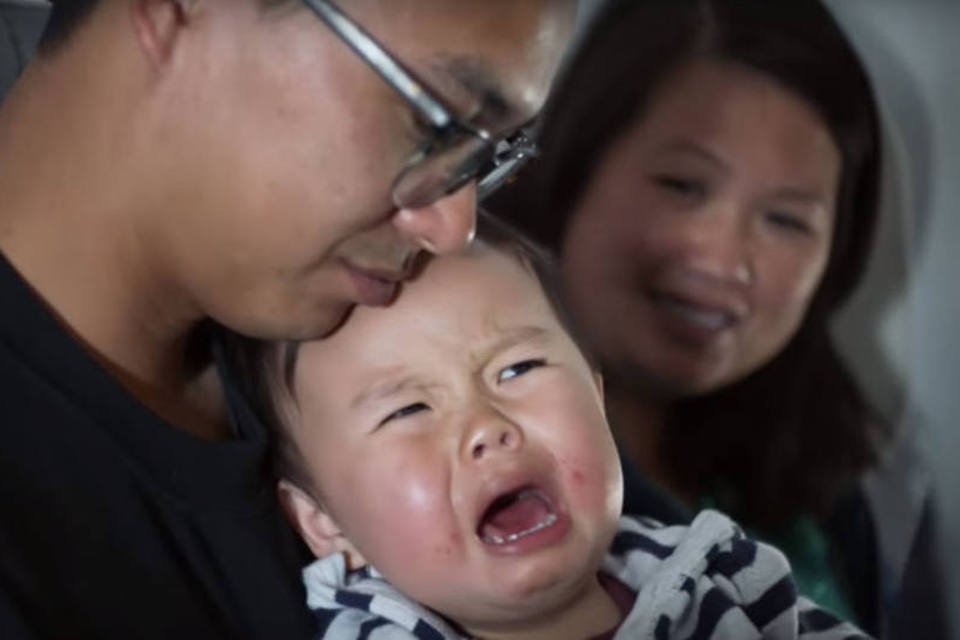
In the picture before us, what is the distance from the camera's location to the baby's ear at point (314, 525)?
111 cm

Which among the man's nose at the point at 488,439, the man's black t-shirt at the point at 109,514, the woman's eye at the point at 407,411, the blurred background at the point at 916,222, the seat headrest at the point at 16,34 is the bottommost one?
the blurred background at the point at 916,222

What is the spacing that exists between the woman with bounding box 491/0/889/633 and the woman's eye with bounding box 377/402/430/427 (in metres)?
0.45

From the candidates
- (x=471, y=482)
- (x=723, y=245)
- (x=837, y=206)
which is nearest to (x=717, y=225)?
(x=723, y=245)

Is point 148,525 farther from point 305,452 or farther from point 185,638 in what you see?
point 305,452

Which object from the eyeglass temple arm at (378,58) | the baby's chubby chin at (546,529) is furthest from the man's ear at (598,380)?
the eyeglass temple arm at (378,58)

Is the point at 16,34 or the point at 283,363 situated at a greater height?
the point at 16,34

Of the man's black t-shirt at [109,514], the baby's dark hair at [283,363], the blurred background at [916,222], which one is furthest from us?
the blurred background at [916,222]

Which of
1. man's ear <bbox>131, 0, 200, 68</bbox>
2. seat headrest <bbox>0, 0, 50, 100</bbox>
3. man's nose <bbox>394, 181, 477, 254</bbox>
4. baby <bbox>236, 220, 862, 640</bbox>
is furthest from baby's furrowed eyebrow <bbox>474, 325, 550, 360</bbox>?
seat headrest <bbox>0, 0, 50, 100</bbox>

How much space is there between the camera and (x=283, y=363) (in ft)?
3.64

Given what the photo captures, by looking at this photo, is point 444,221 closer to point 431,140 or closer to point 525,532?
point 431,140

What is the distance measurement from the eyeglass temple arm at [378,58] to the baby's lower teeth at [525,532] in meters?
0.32

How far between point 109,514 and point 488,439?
284mm

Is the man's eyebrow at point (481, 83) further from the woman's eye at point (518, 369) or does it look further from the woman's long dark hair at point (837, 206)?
the woman's long dark hair at point (837, 206)

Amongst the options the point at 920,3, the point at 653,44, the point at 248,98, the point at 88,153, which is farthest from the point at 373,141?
the point at 653,44
